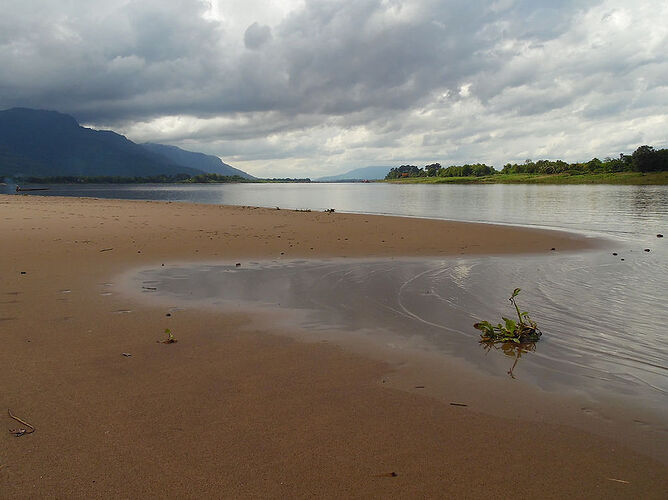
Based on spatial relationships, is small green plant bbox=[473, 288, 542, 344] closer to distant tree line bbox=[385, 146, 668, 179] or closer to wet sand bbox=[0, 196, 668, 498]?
wet sand bbox=[0, 196, 668, 498]

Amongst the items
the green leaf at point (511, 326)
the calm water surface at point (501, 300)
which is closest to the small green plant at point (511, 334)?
the green leaf at point (511, 326)

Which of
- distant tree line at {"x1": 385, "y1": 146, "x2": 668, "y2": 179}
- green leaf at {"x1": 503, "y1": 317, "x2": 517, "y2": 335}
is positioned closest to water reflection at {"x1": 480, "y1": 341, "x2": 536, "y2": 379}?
green leaf at {"x1": 503, "y1": 317, "x2": 517, "y2": 335}

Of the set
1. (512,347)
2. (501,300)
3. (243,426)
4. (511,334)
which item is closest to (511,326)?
(511,334)

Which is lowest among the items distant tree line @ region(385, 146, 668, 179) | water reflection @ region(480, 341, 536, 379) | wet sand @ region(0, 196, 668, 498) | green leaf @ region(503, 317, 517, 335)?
water reflection @ region(480, 341, 536, 379)

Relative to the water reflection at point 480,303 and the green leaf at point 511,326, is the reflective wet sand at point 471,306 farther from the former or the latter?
the green leaf at point 511,326

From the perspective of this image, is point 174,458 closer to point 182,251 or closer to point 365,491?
point 365,491

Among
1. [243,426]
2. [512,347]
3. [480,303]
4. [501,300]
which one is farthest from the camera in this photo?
[501,300]

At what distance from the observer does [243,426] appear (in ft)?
13.3

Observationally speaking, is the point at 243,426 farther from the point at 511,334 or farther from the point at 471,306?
the point at 471,306

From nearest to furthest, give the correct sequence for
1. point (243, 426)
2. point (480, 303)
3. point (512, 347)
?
point (243, 426), point (512, 347), point (480, 303)

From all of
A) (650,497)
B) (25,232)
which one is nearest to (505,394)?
(650,497)

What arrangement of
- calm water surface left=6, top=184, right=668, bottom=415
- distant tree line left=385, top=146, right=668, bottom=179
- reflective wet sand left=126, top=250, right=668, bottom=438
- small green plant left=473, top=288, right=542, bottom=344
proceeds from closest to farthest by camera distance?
reflective wet sand left=126, top=250, right=668, bottom=438
calm water surface left=6, top=184, right=668, bottom=415
small green plant left=473, top=288, right=542, bottom=344
distant tree line left=385, top=146, right=668, bottom=179

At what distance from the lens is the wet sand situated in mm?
3277

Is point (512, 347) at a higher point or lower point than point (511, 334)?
lower
